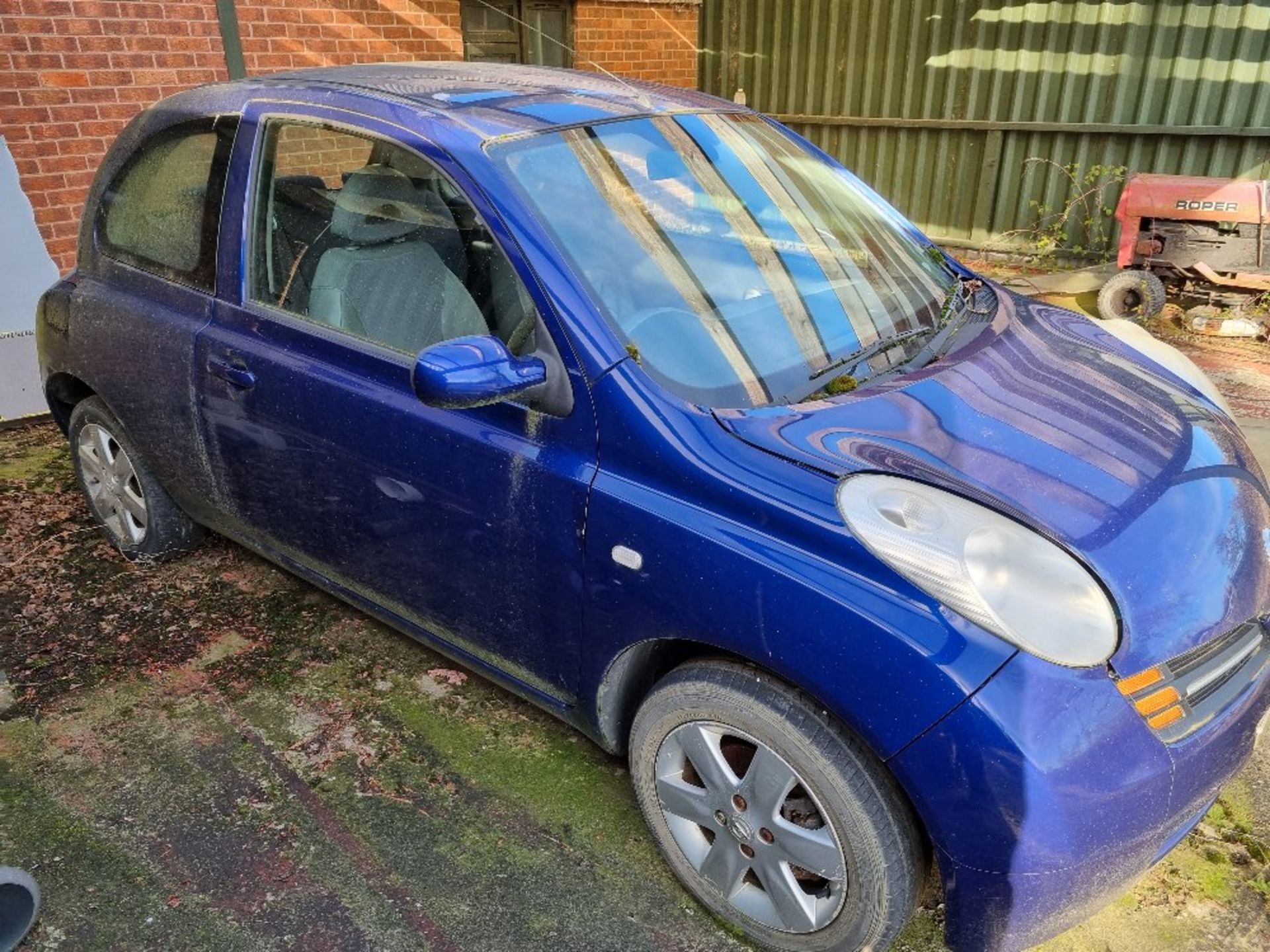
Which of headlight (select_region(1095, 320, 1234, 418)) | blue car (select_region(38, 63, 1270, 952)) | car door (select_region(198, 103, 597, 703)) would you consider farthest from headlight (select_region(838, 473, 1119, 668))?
headlight (select_region(1095, 320, 1234, 418))

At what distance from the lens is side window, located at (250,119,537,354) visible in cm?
236

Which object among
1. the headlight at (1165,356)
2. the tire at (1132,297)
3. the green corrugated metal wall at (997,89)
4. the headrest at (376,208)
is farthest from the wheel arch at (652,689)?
the green corrugated metal wall at (997,89)

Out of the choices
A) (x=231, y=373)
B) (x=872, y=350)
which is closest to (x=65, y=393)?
(x=231, y=373)

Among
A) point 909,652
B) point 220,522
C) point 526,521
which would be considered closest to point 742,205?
point 526,521

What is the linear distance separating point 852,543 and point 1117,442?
79cm

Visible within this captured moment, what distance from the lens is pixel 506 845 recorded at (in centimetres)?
244

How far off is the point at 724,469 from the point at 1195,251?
554 centimetres

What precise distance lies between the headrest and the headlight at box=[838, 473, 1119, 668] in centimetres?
146

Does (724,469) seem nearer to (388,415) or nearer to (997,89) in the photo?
(388,415)

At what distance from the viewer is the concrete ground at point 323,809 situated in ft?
7.28

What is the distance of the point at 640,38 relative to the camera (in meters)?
8.42

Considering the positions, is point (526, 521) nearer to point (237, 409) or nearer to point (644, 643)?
point (644, 643)

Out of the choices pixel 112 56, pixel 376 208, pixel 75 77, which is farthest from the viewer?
pixel 112 56

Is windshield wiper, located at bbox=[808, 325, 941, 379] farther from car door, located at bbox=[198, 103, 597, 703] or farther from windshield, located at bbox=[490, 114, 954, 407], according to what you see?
car door, located at bbox=[198, 103, 597, 703]
